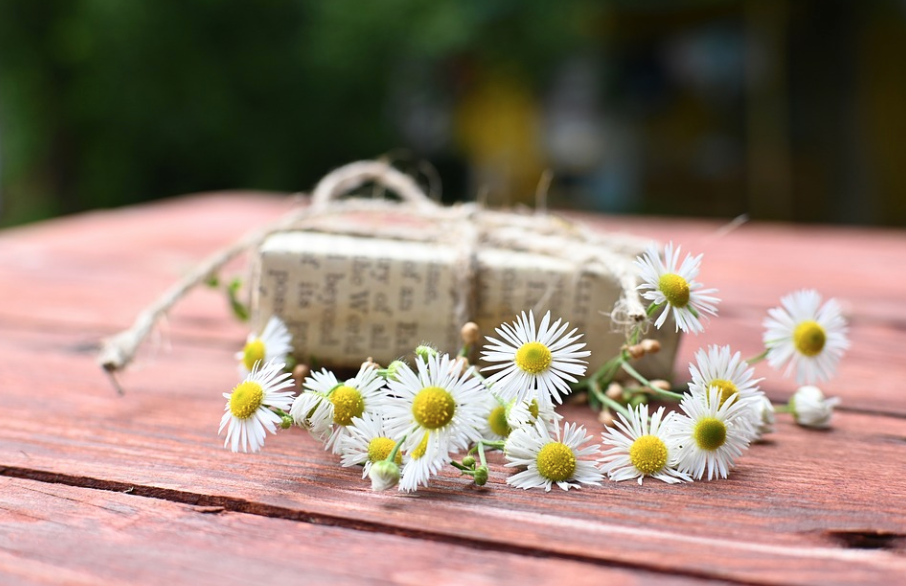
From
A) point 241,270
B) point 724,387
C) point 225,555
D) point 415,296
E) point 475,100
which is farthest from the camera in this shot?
point 475,100

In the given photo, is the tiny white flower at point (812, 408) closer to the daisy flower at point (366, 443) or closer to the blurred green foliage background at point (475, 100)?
the daisy flower at point (366, 443)

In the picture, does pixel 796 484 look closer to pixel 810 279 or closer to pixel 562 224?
pixel 562 224

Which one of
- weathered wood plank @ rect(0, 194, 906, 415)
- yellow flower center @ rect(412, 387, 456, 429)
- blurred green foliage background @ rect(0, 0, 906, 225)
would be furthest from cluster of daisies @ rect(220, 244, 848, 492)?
blurred green foliage background @ rect(0, 0, 906, 225)

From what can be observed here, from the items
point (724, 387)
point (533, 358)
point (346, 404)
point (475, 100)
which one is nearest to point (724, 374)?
point (724, 387)

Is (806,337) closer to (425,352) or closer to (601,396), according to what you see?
(601,396)

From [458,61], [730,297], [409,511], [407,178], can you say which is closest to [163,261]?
[407,178]

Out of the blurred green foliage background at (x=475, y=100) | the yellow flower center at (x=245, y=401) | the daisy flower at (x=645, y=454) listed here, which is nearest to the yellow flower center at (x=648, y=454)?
the daisy flower at (x=645, y=454)
